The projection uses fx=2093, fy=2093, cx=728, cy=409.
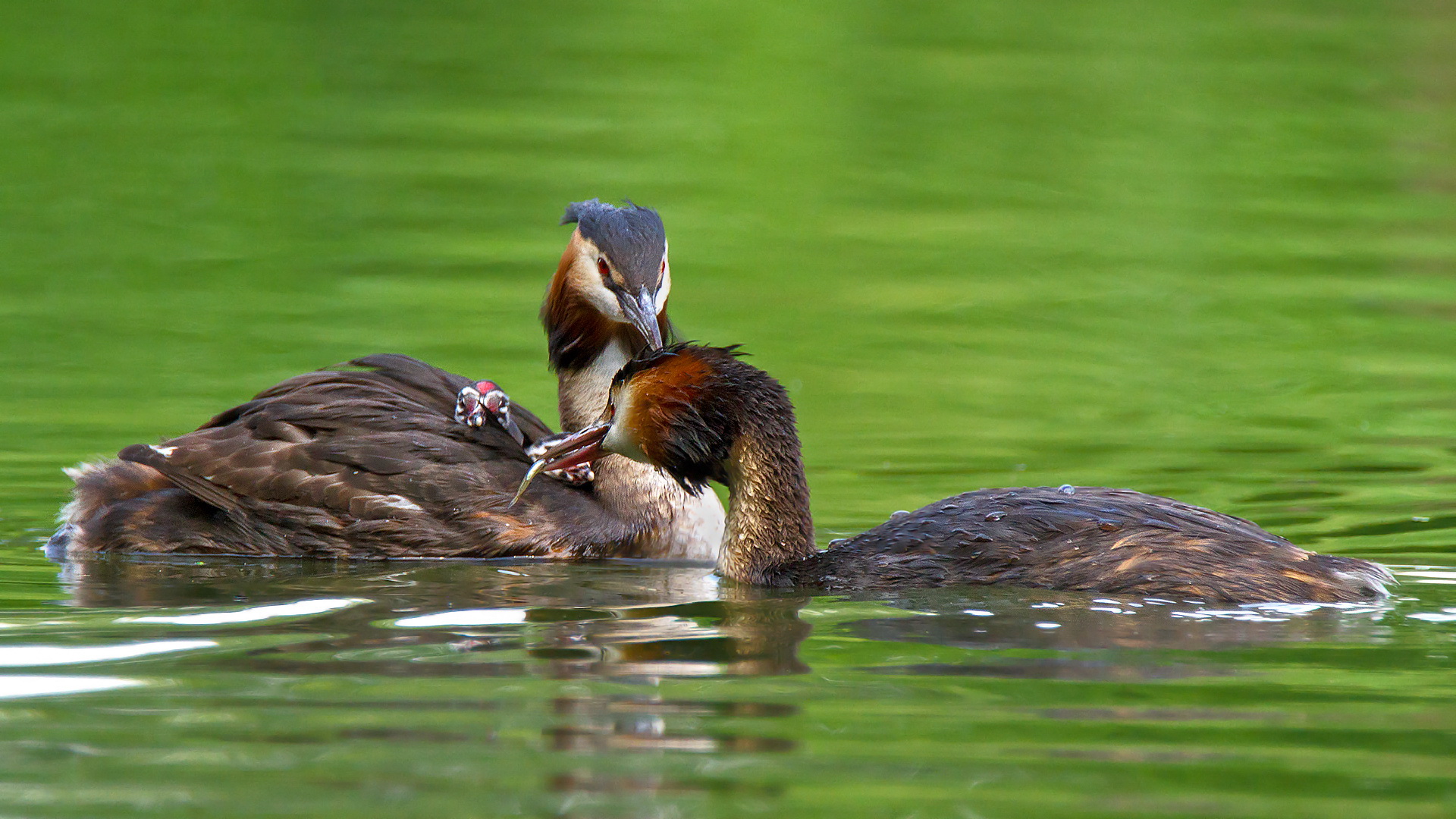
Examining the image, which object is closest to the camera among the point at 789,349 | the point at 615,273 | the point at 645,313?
the point at 645,313

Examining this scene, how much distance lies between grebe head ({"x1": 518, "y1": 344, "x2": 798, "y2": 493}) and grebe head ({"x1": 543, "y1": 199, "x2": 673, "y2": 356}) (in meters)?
0.91

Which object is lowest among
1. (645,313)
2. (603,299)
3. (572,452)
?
(572,452)

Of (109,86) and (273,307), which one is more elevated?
(109,86)

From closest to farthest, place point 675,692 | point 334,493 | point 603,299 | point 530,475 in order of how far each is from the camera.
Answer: point 675,692 → point 530,475 → point 334,493 → point 603,299

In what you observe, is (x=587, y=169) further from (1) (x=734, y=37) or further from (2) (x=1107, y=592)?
(2) (x=1107, y=592)

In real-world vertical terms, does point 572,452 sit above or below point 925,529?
above

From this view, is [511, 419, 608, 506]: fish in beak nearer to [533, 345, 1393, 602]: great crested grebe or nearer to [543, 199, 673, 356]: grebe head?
[533, 345, 1393, 602]: great crested grebe

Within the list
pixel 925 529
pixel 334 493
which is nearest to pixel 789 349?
pixel 334 493

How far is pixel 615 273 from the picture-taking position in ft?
29.6

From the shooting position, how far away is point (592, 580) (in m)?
8.02

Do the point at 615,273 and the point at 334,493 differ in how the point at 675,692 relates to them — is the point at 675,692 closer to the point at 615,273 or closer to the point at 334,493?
the point at 334,493

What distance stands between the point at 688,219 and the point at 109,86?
25.1 feet

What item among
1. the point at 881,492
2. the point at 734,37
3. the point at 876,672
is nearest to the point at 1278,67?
the point at 734,37

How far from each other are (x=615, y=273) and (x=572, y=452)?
1052mm
